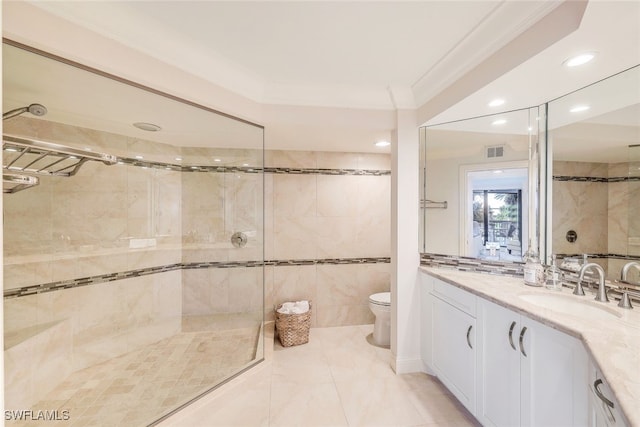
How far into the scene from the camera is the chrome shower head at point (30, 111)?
175 cm

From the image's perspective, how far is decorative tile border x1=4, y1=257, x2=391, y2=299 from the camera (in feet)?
6.69

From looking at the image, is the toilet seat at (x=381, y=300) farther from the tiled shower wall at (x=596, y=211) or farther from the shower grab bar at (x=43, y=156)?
the shower grab bar at (x=43, y=156)

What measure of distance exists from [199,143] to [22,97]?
3.84 feet

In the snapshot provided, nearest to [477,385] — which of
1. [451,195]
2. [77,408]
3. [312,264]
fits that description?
[451,195]

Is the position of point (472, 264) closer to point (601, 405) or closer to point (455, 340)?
point (455, 340)

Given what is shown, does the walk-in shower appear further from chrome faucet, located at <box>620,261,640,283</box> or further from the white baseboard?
chrome faucet, located at <box>620,261,640,283</box>

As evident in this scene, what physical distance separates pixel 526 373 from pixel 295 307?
78.0 inches

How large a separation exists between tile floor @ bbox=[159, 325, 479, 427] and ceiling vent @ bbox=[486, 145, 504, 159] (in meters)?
1.83

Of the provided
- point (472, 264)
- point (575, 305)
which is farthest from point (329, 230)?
point (575, 305)

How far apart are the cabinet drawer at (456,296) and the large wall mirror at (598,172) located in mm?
704

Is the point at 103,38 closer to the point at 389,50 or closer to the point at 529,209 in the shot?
the point at 389,50

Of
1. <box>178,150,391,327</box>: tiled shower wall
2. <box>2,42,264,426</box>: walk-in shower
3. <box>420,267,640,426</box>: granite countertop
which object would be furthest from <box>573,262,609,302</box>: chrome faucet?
<box>2,42,264,426</box>: walk-in shower

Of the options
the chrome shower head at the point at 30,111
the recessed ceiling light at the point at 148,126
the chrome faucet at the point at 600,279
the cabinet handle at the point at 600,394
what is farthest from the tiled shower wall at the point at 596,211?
the chrome shower head at the point at 30,111

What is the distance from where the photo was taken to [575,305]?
1602 millimetres
